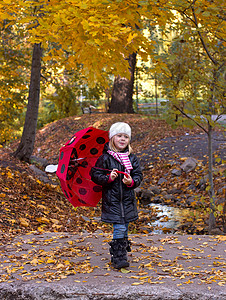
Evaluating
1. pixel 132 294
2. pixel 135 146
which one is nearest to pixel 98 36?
pixel 132 294

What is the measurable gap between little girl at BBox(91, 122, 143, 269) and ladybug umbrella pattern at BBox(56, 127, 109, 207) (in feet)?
1.33

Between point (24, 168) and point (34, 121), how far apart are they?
1150 mm

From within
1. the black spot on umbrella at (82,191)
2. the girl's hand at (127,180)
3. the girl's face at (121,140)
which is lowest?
the black spot on umbrella at (82,191)

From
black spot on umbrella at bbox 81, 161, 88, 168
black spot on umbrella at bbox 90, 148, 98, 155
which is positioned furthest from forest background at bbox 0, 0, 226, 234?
black spot on umbrella at bbox 81, 161, 88, 168

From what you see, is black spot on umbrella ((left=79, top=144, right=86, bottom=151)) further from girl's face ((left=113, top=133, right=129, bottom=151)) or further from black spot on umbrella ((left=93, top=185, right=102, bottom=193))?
girl's face ((left=113, top=133, right=129, bottom=151))

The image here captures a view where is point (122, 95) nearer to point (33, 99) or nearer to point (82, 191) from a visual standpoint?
point (33, 99)

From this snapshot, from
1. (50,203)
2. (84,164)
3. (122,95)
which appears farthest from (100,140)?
Result: (122,95)

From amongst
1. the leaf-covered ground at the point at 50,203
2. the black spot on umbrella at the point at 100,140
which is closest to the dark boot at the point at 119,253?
the black spot on umbrella at the point at 100,140

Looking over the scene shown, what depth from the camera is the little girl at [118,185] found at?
4.11 meters

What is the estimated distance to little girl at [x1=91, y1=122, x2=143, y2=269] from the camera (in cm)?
411

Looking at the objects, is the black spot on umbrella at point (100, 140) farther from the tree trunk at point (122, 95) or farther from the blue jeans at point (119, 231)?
the tree trunk at point (122, 95)

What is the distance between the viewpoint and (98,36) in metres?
5.20

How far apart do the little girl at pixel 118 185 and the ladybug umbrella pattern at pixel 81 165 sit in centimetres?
41

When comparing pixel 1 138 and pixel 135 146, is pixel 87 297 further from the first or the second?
pixel 135 146
